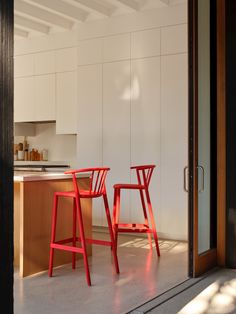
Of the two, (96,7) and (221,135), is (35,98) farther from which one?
(221,135)

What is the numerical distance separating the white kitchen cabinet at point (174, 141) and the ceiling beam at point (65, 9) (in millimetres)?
1630

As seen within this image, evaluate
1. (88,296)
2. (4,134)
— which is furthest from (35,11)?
(4,134)

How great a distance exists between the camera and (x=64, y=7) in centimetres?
653

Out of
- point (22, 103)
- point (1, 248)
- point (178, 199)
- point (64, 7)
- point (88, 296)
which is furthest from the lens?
point (22, 103)

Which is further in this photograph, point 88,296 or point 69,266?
point 69,266

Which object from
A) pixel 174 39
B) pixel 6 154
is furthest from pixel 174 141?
pixel 6 154

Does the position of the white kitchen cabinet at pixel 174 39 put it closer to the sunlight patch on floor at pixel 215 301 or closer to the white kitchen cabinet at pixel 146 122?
the white kitchen cabinet at pixel 146 122

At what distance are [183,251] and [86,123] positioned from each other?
258cm

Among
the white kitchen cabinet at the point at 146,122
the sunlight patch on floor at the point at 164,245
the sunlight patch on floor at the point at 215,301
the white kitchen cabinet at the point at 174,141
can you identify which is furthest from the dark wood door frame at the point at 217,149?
the white kitchen cabinet at the point at 146,122

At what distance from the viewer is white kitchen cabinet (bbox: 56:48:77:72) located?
285 inches

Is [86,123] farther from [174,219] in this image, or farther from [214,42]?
[214,42]

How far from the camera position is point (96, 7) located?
6.41 metres

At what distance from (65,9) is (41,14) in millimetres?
440

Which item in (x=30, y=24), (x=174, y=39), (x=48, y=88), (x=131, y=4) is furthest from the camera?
(x=48, y=88)
